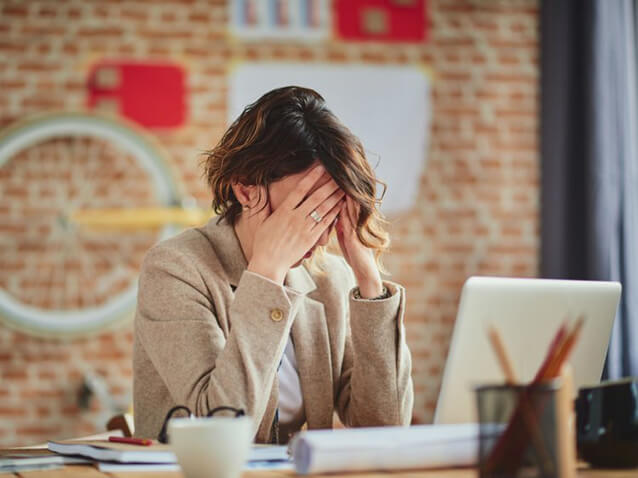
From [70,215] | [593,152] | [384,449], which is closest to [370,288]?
[384,449]

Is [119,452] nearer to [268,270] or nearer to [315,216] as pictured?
[268,270]

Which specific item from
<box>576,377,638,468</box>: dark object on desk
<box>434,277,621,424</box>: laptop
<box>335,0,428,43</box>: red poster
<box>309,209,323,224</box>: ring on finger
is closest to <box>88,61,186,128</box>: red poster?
<box>335,0,428,43</box>: red poster

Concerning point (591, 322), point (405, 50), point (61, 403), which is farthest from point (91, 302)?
point (591, 322)

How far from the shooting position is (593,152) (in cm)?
356

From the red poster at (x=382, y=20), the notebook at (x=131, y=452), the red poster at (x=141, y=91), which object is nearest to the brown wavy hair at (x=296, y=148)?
the notebook at (x=131, y=452)

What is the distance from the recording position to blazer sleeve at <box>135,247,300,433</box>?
4.81ft

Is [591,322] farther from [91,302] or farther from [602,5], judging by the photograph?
[91,302]

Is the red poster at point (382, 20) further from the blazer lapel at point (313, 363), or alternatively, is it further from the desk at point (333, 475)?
the desk at point (333, 475)

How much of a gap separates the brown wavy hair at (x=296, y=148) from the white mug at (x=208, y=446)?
701mm

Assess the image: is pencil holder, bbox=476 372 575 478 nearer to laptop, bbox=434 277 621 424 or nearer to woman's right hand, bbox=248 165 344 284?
laptop, bbox=434 277 621 424

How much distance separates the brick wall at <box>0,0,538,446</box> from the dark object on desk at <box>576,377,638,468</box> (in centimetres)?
274

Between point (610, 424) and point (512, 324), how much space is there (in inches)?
7.5

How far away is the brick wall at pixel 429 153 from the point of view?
147 inches

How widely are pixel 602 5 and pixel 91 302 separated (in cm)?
245
